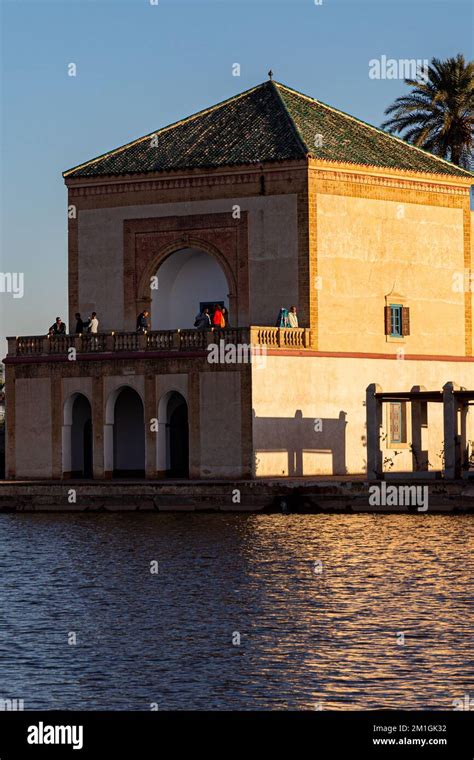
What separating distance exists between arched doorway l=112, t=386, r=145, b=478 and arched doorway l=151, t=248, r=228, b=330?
2637mm

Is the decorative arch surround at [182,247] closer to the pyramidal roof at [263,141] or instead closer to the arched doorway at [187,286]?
the arched doorway at [187,286]

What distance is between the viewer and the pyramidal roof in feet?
193

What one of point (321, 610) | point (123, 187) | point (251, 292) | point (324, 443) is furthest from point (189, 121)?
point (321, 610)

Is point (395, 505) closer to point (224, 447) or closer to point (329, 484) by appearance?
point (329, 484)

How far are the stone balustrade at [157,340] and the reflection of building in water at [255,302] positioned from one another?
57 millimetres

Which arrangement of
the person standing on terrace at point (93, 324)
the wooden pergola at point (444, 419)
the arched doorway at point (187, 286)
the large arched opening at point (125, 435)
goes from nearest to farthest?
the wooden pergola at point (444, 419)
the large arched opening at point (125, 435)
the person standing on terrace at point (93, 324)
the arched doorway at point (187, 286)

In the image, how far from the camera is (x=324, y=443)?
2231 inches

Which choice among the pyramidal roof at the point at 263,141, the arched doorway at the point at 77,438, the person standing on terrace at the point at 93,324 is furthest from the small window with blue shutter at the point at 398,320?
the arched doorway at the point at 77,438

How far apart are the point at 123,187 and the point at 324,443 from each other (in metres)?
11.3

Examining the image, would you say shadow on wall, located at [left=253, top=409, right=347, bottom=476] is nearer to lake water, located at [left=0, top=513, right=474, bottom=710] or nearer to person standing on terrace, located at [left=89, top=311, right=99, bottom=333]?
lake water, located at [left=0, top=513, right=474, bottom=710]

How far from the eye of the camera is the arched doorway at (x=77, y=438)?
193ft

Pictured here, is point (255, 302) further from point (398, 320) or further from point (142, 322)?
point (398, 320)

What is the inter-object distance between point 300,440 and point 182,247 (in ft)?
26.3
